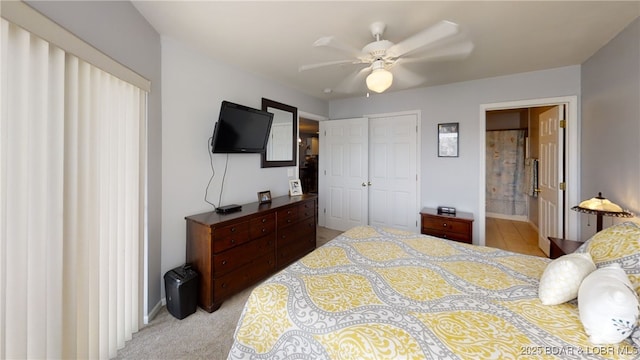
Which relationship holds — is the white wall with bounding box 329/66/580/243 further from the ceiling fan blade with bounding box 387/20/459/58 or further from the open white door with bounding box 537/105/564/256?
the ceiling fan blade with bounding box 387/20/459/58

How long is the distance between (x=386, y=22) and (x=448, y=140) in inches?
89.0

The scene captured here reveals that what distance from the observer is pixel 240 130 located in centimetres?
262

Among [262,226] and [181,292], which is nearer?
[181,292]

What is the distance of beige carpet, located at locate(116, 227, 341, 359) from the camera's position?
1682 millimetres

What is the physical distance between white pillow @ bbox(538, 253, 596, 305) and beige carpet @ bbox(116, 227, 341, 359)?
1960 millimetres

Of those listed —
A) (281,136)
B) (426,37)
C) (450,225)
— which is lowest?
(450,225)

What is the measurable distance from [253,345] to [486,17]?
274 cm

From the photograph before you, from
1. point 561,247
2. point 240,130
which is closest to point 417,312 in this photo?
point 561,247

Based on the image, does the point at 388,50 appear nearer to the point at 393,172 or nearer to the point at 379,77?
the point at 379,77

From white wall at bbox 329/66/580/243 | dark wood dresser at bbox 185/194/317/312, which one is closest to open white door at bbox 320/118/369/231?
white wall at bbox 329/66/580/243

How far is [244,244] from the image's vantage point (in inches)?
93.6

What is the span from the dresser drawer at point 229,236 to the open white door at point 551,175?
3817mm

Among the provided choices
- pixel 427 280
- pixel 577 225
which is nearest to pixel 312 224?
pixel 427 280

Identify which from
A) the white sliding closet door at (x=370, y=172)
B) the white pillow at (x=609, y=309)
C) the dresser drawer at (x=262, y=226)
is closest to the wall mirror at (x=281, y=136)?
the dresser drawer at (x=262, y=226)
